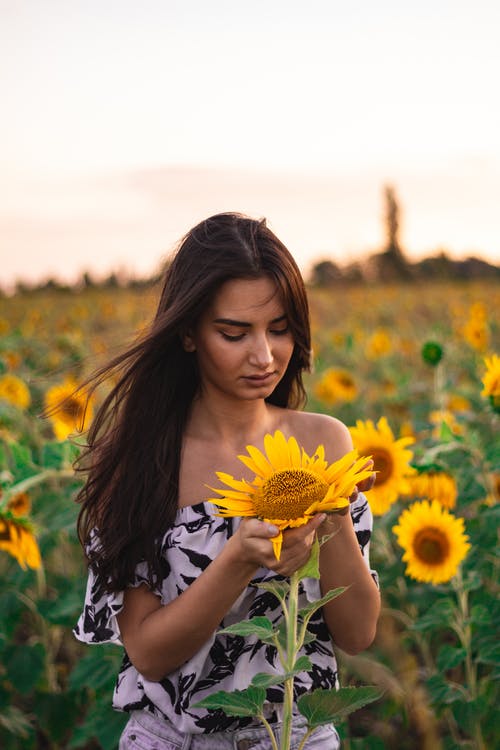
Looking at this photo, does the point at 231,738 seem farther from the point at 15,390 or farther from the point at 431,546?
the point at 15,390

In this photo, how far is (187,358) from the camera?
1.42 m

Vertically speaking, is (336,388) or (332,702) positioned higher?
(332,702)

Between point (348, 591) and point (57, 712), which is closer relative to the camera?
point (348, 591)

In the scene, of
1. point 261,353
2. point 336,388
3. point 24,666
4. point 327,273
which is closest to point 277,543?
point 261,353

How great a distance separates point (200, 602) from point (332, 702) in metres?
0.22

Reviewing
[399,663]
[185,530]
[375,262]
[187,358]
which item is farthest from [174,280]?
[375,262]

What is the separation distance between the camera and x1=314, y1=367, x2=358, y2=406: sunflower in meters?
3.67

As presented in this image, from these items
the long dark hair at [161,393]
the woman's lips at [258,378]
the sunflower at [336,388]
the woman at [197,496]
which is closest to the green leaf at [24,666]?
the woman at [197,496]

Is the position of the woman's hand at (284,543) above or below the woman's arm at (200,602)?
above

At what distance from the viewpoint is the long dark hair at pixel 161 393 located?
127 cm

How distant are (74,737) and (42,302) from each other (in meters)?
7.24

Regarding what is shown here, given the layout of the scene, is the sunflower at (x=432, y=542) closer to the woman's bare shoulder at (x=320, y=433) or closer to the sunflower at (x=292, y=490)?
the woman's bare shoulder at (x=320, y=433)

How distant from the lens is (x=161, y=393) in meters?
1.40

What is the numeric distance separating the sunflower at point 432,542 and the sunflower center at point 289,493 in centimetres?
84
